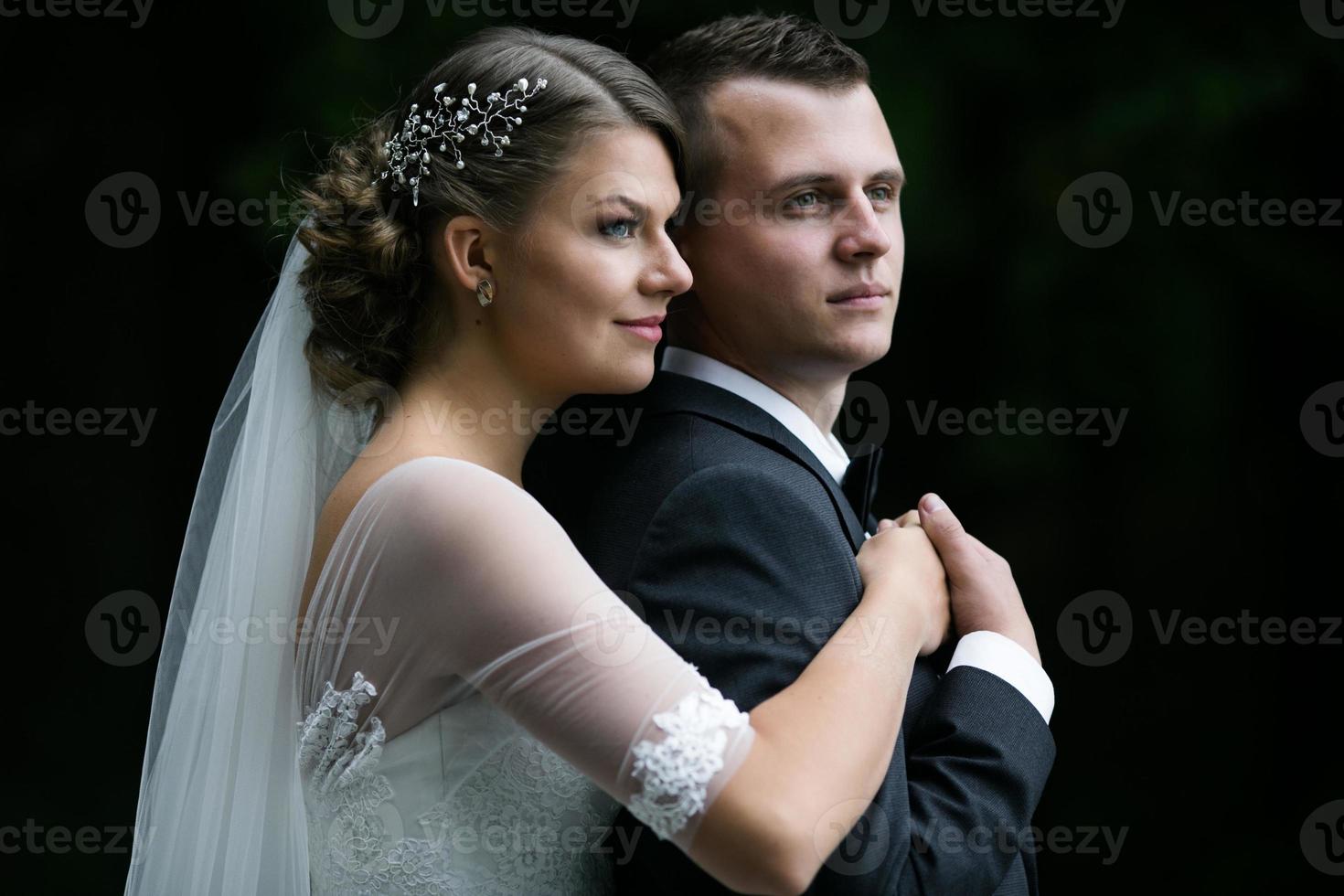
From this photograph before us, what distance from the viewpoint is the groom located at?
2.18 m

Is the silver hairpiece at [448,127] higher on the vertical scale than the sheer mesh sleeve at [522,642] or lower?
higher

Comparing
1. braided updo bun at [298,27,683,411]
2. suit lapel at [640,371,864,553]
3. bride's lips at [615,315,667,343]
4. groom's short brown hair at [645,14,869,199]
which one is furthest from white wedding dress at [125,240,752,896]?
groom's short brown hair at [645,14,869,199]

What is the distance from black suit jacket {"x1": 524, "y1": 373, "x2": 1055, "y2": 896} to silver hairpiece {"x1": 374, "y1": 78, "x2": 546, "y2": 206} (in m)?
0.60

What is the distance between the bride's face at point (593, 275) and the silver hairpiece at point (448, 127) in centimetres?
13

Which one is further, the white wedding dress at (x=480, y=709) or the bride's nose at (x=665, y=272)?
the bride's nose at (x=665, y=272)

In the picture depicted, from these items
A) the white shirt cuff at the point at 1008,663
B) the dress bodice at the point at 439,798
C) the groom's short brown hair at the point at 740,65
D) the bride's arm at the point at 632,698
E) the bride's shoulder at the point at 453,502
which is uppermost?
the groom's short brown hair at the point at 740,65

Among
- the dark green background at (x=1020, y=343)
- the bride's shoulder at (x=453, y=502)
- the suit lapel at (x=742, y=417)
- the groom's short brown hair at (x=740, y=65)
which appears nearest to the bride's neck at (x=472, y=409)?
the bride's shoulder at (x=453, y=502)

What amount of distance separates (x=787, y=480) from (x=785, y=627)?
0.29m

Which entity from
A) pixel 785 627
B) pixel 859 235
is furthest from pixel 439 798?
pixel 859 235

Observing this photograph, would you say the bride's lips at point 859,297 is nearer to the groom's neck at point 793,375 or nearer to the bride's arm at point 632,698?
the groom's neck at point 793,375

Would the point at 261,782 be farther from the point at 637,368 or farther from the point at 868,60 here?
the point at 868,60

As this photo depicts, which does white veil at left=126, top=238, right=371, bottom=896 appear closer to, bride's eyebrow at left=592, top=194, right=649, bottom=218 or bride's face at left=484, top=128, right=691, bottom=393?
bride's face at left=484, top=128, right=691, bottom=393

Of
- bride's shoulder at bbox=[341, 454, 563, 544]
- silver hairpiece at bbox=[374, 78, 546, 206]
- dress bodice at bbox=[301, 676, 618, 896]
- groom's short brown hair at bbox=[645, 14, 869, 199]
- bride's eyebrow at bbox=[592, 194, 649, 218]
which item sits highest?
groom's short brown hair at bbox=[645, 14, 869, 199]

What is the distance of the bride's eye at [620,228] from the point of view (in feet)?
7.68
